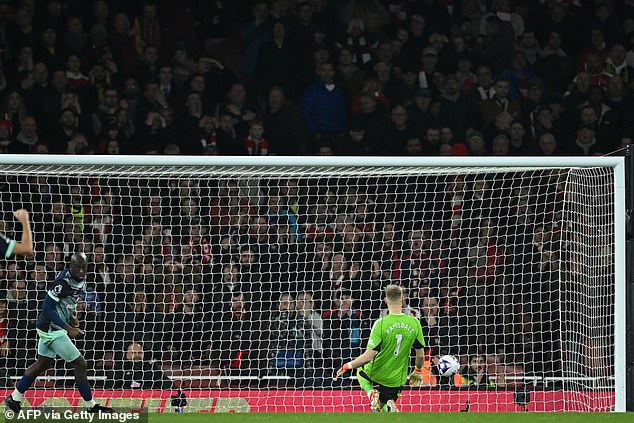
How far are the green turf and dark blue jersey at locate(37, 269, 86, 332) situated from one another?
151 cm

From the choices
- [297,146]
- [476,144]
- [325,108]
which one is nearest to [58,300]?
[297,146]

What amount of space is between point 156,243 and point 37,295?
1218 mm

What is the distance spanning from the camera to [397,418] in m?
6.54

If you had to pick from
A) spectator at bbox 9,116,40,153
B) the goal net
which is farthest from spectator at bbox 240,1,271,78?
spectator at bbox 9,116,40,153

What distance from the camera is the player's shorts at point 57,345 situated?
7797 mm

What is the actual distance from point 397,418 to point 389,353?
1.24 m

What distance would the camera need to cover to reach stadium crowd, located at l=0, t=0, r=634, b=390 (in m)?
9.57

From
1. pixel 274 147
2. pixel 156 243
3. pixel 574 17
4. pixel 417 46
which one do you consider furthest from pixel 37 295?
pixel 574 17

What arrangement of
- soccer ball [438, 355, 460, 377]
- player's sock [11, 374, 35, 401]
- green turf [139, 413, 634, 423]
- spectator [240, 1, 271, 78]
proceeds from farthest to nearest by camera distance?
spectator [240, 1, 271, 78], soccer ball [438, 355, 460, 377], player's sock [11, 374, 35, 401], green turf [139, 413, 634, 423]

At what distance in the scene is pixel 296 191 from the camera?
1034 cm

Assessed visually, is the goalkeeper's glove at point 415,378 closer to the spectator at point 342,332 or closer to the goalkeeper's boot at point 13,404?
the spectator at point 342,332

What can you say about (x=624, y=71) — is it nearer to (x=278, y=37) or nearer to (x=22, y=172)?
(x=278, y=37)

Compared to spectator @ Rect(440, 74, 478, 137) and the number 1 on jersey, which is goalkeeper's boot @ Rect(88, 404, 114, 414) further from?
spectator @ Rect(440, 74, 478, 137)

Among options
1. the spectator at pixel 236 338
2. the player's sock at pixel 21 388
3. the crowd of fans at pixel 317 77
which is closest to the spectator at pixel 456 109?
the crowd of fans at pixel 317 77
